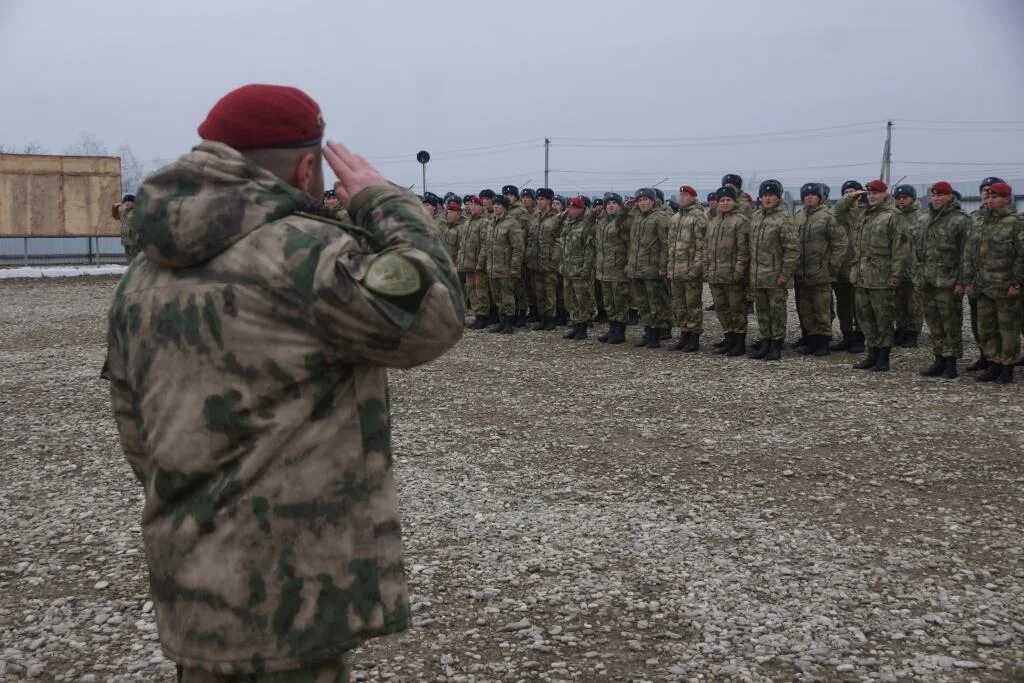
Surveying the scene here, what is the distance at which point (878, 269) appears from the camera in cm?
1047

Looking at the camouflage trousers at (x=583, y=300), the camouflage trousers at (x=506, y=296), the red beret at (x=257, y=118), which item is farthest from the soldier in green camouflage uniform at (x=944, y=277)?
the red beret at (x=257, y=118)

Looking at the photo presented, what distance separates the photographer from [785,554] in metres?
4.57

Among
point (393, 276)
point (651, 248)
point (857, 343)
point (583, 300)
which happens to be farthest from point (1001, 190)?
point (393, 276)

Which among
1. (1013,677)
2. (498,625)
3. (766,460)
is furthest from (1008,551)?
(498,625)

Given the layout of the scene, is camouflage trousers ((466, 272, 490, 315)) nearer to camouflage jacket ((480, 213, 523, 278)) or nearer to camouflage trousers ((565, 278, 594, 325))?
camouflage jacket ((480, 213, 523, 278))

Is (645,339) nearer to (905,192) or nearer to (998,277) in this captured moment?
(905,192)

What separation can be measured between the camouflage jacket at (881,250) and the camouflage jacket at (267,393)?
9.48 metres

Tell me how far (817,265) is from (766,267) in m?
0.67

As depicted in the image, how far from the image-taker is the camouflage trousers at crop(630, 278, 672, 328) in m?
12.3

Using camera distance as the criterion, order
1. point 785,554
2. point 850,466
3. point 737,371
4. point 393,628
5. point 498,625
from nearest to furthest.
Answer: point 393,628, point 498,625, point 785,554, point 850,466, point 737,371

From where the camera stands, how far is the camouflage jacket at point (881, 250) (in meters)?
10.4

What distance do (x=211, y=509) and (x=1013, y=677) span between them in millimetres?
2916

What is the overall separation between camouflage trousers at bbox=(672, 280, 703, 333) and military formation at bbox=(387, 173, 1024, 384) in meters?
0.02

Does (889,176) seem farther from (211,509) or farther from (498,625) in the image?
(211,509)
